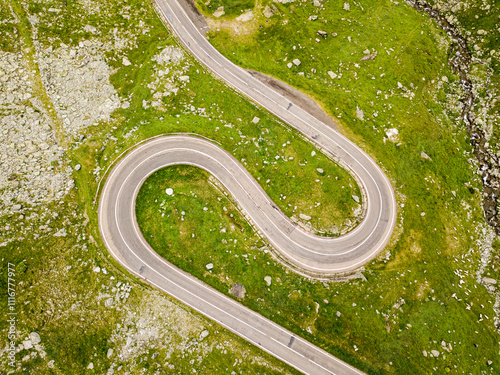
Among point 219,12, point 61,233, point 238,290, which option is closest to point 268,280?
point 238,290

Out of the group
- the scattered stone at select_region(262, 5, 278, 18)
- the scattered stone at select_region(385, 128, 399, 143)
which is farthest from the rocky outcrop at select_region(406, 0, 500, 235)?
the scattered stone at select_region(262, 5, 278, 18)

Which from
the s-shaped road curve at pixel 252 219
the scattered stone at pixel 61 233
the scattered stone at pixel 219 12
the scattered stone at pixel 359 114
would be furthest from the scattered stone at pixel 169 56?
the scattered stone at pixel 359 114

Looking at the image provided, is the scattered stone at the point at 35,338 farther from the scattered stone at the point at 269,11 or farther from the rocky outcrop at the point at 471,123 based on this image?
the rocky outcrop at the point at 471,123

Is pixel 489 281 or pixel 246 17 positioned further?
pixel 246 17

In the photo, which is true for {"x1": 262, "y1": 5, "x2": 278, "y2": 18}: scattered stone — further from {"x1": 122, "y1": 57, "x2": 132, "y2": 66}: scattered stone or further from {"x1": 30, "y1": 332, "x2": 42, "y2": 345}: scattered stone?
{"x1": 30, "y1": 332, "x2": 42, "y2": 345}: scattered stone

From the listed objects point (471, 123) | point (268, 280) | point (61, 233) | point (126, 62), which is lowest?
point (61, 233)

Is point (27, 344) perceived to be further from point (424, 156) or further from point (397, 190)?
point (424, 156)
